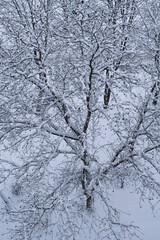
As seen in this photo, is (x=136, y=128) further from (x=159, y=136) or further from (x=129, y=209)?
(x=129, y=209)

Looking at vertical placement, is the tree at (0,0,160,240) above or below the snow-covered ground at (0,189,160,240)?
above

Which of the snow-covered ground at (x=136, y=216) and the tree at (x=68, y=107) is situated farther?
the snow-covered ground at (x=136, y=216)

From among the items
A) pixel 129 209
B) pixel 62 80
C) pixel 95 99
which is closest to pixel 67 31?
pixel 62 80

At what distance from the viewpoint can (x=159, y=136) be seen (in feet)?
15.9

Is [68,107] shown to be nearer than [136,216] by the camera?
Yes

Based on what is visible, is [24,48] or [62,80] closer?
[24,48]

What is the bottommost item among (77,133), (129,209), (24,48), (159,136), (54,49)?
(129,209)

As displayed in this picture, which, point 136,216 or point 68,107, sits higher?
point 68,107

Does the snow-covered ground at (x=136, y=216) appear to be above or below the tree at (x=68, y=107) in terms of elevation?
below

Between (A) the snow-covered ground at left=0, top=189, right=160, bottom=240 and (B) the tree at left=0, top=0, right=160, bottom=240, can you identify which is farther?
(A) the snow-covered ground at left=0, top=189, right=160, bottom=240

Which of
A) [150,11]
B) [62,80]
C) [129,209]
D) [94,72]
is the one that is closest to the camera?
[94,72]

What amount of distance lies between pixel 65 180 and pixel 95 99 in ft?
7.59

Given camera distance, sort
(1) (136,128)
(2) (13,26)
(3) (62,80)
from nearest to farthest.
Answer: (1) (136,128), (2) (13,26), (3) (62,80)

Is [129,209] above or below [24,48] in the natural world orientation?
below
